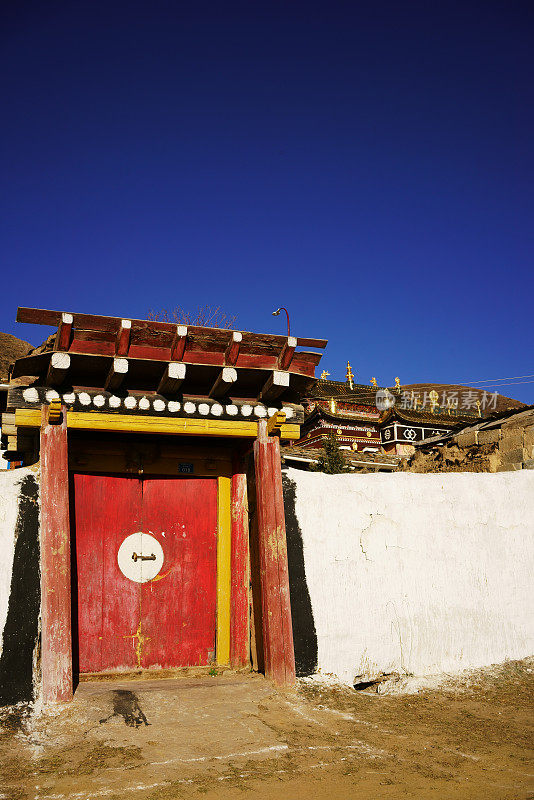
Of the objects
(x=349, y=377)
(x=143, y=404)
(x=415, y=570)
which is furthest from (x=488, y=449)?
(x=349, y=377)

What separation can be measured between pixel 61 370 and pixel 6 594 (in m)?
1.97

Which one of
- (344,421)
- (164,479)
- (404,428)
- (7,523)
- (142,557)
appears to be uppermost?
(344,421)

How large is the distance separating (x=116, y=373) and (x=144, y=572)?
2.07 metres

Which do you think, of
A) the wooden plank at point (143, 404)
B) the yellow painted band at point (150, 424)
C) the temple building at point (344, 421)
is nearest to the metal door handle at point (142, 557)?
the yellow painted band at point (150, 424)

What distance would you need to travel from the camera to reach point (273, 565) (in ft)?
18.9

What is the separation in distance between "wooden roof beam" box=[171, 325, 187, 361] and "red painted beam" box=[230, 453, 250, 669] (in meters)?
1.45

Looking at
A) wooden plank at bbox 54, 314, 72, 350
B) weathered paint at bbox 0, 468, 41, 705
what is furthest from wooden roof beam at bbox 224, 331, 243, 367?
weathered paint at bbox 0, 468, 41, 705

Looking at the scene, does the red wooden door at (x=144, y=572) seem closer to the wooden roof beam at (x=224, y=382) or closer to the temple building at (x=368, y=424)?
the wooden roof beam at (x=224, y=382)

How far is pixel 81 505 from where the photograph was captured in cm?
595

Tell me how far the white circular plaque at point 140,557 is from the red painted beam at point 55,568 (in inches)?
38.1

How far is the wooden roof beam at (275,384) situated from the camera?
6.16 meters

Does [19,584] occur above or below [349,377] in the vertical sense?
below

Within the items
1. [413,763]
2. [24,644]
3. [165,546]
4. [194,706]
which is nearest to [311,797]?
[413,763]

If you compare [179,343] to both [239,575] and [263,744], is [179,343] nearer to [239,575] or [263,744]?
[239,575]
